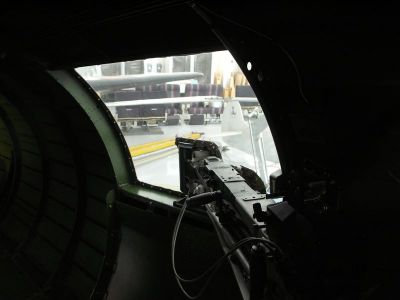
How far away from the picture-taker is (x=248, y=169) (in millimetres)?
1821

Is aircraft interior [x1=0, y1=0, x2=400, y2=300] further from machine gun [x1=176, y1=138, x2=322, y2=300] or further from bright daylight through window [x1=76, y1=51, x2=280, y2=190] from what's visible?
bright daylight through window [x1=76, y1=51, x2=280, y2=190]

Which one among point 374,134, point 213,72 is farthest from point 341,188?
point 213,72

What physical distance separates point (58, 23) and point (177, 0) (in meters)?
0.78

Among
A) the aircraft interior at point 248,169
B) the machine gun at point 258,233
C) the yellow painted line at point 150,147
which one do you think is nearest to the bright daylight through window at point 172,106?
the yellow painted line at point 150,147

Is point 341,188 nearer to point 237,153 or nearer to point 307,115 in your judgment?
point 307,115

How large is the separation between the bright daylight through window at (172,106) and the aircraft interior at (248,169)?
143cm

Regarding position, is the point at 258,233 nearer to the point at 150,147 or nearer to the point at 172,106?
the point at 150,147

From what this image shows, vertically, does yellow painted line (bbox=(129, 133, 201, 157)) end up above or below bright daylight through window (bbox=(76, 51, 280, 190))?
below

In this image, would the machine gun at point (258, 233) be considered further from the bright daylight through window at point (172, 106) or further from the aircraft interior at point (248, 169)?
the bright daylight through window at point (172, 106)

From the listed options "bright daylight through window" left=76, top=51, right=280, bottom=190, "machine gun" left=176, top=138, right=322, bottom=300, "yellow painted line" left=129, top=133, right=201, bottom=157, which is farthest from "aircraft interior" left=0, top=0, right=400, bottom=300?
"yellow painted line" left=129, top=133, right=201, bottom=157

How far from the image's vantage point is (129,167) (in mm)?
2885

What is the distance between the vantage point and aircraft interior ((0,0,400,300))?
0.90 m

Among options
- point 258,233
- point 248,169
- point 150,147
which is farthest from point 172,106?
point 258,233

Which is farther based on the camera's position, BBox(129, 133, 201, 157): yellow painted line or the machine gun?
BBox(129, 133, 201, 157): yellow painted line
